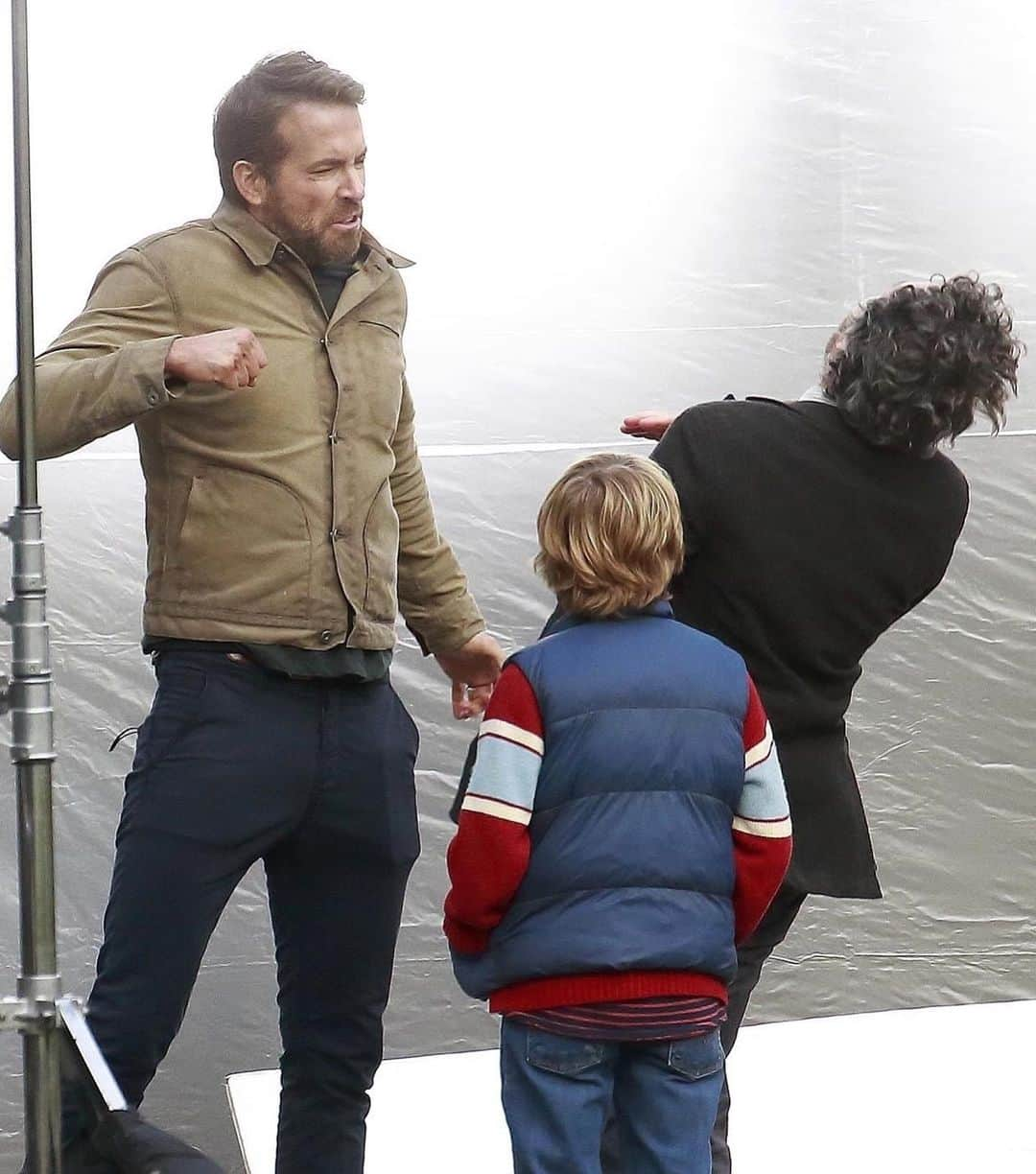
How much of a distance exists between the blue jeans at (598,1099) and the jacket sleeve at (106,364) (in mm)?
586

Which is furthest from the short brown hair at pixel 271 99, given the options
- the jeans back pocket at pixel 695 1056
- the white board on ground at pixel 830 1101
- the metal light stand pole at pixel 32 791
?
the white board on ground at pixel 830 1101

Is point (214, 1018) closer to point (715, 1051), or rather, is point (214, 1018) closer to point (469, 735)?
point (469, 735)

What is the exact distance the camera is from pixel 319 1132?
154 centimetres

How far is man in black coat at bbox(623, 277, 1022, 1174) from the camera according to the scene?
5.02 feet

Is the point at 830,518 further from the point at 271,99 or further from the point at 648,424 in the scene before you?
the point at 271,99

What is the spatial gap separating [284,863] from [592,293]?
1.28 m

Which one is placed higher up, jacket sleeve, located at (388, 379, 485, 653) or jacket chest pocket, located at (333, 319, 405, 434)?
jacket chest pocket, located at (333, 319, 405, 434)

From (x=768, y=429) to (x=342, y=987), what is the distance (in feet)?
2.05

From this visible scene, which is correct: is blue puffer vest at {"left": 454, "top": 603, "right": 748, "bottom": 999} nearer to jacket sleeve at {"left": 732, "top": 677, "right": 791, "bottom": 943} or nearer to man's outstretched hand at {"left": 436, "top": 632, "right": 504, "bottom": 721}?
jacket sleeve at {"left": 732, "top": 677, "right": 791, "bottom": 943}

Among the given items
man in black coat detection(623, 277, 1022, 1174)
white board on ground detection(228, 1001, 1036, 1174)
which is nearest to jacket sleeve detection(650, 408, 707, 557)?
man in black coat detection(623, 277, 1022, 1174)

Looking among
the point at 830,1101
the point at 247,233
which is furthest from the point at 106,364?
the point at 830,1101

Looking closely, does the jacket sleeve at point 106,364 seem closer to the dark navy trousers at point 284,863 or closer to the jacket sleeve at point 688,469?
the dark navy trousers at point 284,863

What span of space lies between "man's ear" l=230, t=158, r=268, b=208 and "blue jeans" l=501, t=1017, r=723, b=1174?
731 millimetres

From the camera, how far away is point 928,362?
1513mm
